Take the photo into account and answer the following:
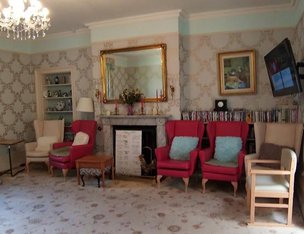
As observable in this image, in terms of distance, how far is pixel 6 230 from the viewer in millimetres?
3078

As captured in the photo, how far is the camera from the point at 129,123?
5.14m

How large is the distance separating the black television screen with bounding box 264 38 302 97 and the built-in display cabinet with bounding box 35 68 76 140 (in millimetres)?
4139

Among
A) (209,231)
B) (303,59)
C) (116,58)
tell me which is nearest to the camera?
(209,231)

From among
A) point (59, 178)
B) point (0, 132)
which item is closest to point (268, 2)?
point (59, 178)

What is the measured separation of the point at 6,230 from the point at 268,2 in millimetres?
4735

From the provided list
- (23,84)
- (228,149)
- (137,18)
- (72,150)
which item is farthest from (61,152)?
(228,149)

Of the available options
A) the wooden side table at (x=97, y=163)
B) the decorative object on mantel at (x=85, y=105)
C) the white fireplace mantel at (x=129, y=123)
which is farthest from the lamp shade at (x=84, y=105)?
the wooden side table at (x=97, y=163)

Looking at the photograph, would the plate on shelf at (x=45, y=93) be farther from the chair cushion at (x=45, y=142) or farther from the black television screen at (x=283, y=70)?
the black television screen at (x=283, y=70)

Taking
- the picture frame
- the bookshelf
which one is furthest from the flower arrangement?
the picture frame

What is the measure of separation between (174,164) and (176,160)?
252mm

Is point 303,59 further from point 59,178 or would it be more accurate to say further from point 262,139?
point 59,178

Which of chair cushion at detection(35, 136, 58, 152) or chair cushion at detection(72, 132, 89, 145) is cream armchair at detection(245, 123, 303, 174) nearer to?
chair cushion at detection(72, 132, 89, 145)

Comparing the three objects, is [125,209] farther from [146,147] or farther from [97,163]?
[146,147]

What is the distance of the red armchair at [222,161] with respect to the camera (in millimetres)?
3930
